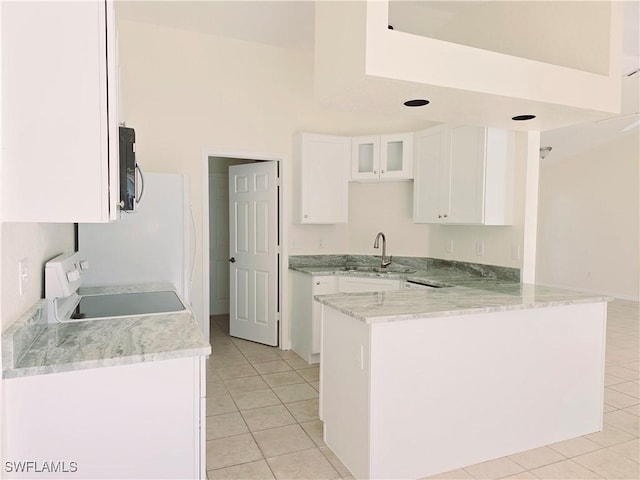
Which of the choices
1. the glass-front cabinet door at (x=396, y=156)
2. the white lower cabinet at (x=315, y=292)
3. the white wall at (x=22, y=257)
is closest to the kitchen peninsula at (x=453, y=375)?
the white lower cabinet at (x=315, y=292)

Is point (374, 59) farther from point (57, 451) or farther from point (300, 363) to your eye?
point (300, 363)

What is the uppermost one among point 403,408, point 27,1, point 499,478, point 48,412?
point 27,1

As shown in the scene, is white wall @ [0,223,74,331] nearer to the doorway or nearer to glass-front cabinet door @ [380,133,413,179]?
the doorway

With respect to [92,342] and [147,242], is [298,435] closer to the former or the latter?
[92,342]

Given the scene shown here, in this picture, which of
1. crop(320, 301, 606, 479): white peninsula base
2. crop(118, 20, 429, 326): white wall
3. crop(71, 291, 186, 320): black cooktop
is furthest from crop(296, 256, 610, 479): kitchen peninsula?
crop(118, 20, 429, 326): white wall

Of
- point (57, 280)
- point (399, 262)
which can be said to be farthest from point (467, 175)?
point (57, 280)

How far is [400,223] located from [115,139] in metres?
3.55

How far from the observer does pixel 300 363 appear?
4.08 metres

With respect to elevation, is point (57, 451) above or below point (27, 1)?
below

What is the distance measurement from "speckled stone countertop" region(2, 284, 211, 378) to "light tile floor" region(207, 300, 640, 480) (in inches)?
38.8

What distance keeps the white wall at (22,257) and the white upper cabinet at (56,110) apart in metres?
0.20

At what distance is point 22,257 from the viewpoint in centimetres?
161

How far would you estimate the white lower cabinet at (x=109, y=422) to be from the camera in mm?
1354

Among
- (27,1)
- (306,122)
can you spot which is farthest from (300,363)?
(27,1)
